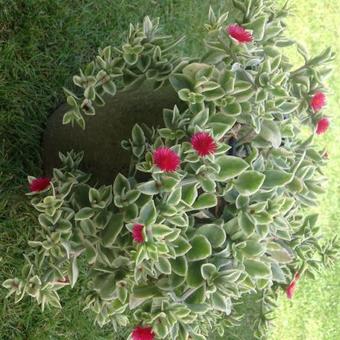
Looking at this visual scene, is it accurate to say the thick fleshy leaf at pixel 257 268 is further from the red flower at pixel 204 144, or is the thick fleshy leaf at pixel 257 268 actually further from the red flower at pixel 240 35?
the red flower at pixel 240 35

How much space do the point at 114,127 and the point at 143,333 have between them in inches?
25.3

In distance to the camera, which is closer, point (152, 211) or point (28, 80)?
point (152, 211)

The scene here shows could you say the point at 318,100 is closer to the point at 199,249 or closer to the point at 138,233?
the point at 199,249

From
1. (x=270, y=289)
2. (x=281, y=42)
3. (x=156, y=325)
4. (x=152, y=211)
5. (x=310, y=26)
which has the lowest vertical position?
(x=310, y=26)

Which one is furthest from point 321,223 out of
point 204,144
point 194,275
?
point 204,144

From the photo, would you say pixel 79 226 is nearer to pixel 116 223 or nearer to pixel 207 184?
pixel 116 223

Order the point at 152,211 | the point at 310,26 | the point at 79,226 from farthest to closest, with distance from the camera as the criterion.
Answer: the point at 310,26, the point at 79,226, the point at 152,211

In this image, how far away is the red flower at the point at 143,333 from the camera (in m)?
1.47

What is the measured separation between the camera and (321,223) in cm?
387

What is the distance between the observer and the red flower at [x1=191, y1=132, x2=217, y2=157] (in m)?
1.41

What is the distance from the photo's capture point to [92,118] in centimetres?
185

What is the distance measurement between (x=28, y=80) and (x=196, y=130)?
0.92 meters

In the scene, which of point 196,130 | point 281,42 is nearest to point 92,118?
point 196,130

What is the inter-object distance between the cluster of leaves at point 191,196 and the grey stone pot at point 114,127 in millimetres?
58
